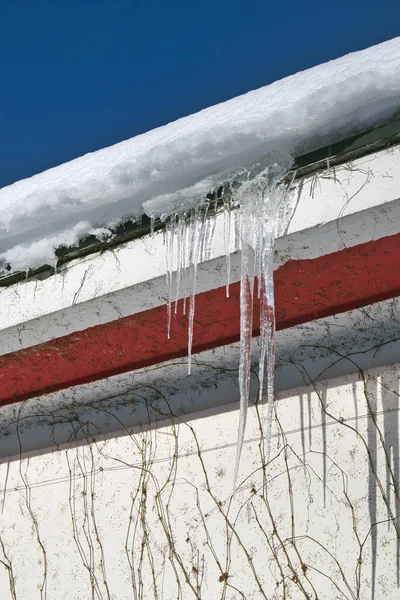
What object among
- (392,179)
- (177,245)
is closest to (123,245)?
(177,245)

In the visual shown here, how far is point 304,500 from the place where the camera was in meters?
2.56

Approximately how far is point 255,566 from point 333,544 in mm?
348

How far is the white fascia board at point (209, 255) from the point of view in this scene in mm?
1757

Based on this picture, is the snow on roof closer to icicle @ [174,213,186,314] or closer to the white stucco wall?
icicle @ [174,213,186,314]

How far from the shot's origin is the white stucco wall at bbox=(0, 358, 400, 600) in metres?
2.48

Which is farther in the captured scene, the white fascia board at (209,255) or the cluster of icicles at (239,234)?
the cluster of icicles at (239,234)

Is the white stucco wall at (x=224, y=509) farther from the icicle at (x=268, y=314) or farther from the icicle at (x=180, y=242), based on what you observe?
the icicle at (x=180, y=242)

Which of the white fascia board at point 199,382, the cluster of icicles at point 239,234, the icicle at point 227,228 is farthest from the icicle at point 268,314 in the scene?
the white fascia board at point 199,382

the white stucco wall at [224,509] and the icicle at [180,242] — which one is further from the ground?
the icicle at [180,242]

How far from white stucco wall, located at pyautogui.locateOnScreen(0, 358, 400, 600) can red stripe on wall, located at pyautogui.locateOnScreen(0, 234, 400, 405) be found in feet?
1.00

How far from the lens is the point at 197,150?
1792 millimetres

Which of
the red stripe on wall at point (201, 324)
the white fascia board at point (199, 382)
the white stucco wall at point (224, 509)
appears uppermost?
the red stripe on wall at point (201, 324)

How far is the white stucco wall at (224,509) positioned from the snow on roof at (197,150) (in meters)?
1.16

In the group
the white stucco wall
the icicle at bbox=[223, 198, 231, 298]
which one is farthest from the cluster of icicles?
the white stucco wall
